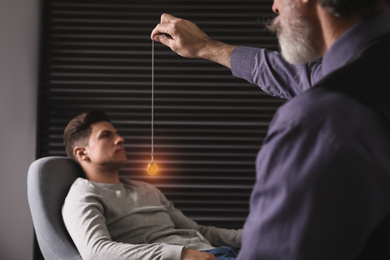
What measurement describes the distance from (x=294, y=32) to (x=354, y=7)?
0.14 m

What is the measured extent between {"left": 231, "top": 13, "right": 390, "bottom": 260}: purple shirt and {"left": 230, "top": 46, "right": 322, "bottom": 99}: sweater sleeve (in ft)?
2.16

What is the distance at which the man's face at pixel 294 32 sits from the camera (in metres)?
0.84

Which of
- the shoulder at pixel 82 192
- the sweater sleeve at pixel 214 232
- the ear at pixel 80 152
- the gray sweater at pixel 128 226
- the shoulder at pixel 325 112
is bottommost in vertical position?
the sweater sleeve at pixel 214 232

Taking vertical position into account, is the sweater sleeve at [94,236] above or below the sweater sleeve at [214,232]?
above

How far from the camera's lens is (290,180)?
64 cm

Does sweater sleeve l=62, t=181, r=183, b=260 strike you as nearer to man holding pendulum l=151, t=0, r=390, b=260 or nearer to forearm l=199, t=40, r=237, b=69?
forearm l=199, t=40, r=237, b=69

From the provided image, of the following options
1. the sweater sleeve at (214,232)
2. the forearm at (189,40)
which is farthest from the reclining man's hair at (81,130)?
the forearm at (189,40)

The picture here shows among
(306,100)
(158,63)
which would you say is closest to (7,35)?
(158,63)

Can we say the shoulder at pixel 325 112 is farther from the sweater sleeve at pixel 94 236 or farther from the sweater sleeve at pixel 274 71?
the sweater sleeve at pixel 94 236

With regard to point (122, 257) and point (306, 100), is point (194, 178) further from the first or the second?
point (306, 100)

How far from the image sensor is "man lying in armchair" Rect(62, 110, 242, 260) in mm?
1872

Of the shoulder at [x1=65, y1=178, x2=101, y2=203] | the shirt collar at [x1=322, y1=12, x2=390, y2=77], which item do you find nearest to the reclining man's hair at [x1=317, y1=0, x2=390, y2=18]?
the shirt collar at [x1=322, y1=12, x2=390, y2=77]

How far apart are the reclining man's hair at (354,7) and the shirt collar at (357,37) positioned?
0.07 ft

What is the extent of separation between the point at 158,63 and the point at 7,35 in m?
1.04
